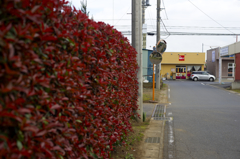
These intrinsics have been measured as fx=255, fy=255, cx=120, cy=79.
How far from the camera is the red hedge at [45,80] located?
1.67 metres

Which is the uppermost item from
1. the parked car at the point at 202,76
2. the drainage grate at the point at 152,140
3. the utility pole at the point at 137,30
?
the utility pole at the point at 137,30

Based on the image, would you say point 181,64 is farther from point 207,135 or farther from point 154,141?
point 154,141

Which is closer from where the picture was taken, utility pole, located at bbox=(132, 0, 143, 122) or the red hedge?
the red hedge

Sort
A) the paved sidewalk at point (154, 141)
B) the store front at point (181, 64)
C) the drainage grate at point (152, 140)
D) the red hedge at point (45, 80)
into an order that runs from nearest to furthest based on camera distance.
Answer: the red hedge at point (45, 80), the paved sidewalk at point (154, 141), the drainage grate at point (152, 140), the store front at point (181, 64)

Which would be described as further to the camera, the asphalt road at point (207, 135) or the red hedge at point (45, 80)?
the asphalt road at point (207, 135)

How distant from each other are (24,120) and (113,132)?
289cm

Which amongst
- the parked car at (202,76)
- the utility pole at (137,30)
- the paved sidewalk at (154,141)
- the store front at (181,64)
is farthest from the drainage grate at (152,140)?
the store front at (181,64)

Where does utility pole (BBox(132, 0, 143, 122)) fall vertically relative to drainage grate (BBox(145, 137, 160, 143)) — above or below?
above

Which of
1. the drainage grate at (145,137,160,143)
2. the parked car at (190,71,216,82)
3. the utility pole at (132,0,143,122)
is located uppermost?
the utility pole at (132,0,143,122)

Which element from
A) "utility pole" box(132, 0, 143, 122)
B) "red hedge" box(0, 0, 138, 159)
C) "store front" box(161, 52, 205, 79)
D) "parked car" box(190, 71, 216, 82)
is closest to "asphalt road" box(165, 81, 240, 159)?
"utility pole" box(132, 0, 143, 122)

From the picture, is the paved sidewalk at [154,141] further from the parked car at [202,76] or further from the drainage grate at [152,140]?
the parked car at [202,76]

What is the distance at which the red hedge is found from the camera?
1.67 metres

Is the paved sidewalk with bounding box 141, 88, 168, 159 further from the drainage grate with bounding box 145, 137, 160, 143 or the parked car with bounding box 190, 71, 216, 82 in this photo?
the parked car with bounding box 190, 71, 216, 82

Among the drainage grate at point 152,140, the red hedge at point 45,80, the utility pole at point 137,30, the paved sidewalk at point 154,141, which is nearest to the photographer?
the red hedge at point 45,80
